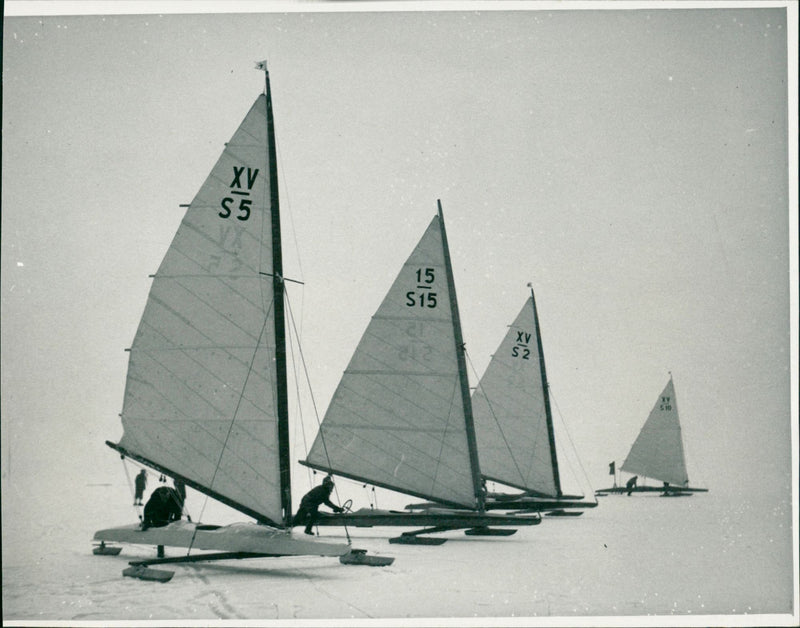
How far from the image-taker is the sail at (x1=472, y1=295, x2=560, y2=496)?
1132 centimetres

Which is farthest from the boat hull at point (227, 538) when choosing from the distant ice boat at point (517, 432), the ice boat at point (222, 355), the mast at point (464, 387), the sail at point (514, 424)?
the sail at point (514, 424)

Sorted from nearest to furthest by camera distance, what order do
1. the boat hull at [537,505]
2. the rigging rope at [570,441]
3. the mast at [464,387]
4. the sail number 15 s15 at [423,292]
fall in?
1. the mast at [464,387]
2. the sail number 15 s15 at [423,292]
3. the rigging rope at [570,441]
4. the boat hull at [537,505]

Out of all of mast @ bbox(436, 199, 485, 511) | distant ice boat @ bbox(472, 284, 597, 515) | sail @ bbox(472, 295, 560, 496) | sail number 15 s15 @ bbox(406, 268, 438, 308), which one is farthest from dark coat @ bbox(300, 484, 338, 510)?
sail @ bbox(472, 295, 560, 496)

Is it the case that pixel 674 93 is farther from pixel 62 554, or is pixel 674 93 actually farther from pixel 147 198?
pixel 62 554

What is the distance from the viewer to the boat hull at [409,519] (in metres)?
8.29

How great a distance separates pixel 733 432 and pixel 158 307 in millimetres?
4684

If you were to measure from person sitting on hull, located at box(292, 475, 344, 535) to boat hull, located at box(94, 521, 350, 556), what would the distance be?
0.43 meters

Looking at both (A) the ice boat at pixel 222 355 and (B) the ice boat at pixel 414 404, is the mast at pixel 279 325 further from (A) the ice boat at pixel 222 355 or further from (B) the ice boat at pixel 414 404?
(B) the ice boat at pixel 414 404

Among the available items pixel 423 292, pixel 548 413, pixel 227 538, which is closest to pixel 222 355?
pixel 227 538

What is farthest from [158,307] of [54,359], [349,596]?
[349,596]

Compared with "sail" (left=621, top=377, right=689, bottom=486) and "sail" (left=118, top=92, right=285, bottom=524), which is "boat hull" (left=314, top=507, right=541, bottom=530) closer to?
"sail" (left=118, top=92, right=285, bottom=524)

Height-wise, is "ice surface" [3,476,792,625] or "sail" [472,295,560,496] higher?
"sail" [472,295,560,496]

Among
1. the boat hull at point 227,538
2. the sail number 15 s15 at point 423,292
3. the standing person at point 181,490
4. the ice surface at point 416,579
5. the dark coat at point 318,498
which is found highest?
the sail number 15 s15 at point 423,292

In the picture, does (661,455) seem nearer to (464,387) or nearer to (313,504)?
(464,387)
